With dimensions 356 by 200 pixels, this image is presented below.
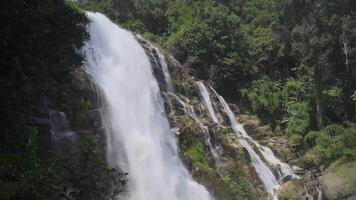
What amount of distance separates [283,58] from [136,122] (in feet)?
50.1

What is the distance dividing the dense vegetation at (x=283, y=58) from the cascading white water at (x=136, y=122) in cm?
572

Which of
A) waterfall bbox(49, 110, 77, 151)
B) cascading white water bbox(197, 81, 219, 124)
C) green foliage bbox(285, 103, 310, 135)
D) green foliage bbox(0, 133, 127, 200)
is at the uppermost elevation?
green foliage bbox(0, 133, 127, 200)

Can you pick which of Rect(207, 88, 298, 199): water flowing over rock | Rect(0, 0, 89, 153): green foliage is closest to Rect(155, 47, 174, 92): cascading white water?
Rect(207, 88, 298, 199): water flowing over rock

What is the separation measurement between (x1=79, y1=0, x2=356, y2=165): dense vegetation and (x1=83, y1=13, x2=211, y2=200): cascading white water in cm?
572

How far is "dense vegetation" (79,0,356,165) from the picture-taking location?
29.5 m

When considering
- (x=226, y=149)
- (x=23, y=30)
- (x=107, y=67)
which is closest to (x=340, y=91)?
(x=226, y=149)

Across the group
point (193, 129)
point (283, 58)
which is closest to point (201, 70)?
point (283, 58)

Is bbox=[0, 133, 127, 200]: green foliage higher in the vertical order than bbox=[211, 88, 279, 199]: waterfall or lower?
higher

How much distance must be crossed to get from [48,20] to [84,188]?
8526 millimetres

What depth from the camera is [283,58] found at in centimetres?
3525

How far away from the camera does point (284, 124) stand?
31062 millimetres

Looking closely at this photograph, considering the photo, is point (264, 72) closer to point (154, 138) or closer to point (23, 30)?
point (154, 138)

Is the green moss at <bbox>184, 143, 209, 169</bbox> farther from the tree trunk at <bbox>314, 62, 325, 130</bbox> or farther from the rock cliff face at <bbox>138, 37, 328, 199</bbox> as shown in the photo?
the tree trunk at <bbox>314, 62, 325, 130</bbox>

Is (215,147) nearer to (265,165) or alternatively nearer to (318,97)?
(265,165)
